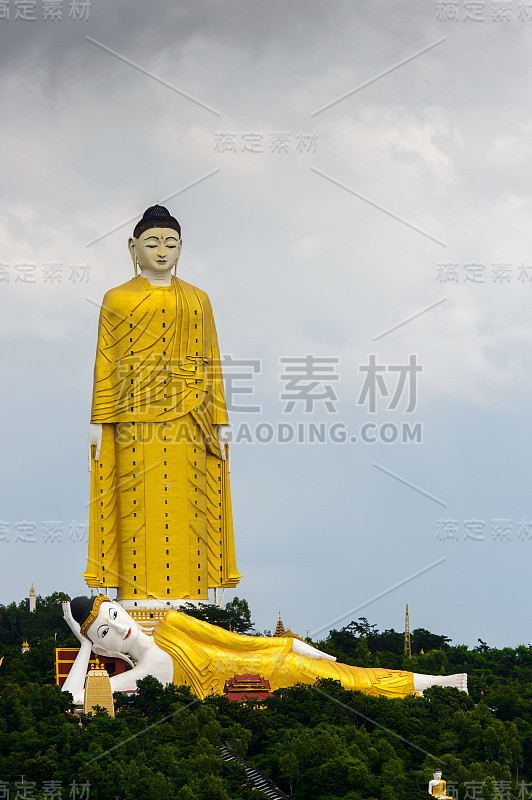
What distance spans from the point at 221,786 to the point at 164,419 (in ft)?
40.1

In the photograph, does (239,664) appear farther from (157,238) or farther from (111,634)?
(157,238)

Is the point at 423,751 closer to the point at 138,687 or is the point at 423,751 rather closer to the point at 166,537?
the point at 138,687

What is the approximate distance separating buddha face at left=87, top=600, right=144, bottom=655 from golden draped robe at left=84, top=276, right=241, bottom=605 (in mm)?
3135

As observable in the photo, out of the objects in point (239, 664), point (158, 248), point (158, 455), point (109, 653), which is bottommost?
point (239, 664)

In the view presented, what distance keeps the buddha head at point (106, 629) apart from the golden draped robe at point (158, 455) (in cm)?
309

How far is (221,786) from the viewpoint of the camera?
26.1 metres

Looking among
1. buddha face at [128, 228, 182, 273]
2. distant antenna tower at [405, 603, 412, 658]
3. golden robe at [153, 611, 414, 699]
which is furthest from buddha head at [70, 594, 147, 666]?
distant antenna tower at [405, 603, 412, 658]

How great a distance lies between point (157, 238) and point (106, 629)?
31.1 feet

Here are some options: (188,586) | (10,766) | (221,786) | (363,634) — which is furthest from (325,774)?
(363,634)

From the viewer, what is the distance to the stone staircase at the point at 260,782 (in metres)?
27.2

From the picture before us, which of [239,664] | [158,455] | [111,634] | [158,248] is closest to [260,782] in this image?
[239,664]

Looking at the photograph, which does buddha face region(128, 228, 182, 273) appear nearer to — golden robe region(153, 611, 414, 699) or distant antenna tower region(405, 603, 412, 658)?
golden robe region(153, 611, 414, 699)

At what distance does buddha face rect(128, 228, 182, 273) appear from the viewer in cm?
3706

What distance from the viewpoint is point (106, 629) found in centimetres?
3262
